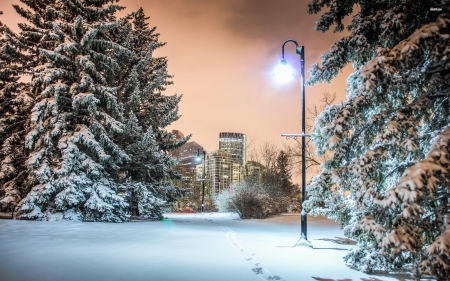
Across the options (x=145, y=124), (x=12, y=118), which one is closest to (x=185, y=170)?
(x=145, y=124)

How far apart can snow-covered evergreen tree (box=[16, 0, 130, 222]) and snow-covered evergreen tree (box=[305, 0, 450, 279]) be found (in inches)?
483

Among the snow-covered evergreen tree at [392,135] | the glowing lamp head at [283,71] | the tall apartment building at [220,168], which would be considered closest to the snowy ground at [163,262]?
the snow-covered evergreen tree at [392,135]

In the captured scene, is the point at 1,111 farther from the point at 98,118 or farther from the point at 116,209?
the point at 116,209

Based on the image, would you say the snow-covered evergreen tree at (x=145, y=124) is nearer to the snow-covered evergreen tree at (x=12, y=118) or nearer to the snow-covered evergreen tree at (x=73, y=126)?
the snow-covered evergreen tree at (x=73, y=126)

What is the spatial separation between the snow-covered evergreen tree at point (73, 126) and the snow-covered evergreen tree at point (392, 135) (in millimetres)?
12278

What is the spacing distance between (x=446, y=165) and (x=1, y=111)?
2278cm

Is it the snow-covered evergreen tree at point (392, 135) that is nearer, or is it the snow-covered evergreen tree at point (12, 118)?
the snow-covered evergreen tree at point (392, 135)

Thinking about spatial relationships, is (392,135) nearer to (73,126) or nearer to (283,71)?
(283,71)

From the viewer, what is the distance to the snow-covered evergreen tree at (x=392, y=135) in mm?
3945

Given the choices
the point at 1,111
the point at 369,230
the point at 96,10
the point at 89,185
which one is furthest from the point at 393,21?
the point at 1,111

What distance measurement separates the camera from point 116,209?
15766mm

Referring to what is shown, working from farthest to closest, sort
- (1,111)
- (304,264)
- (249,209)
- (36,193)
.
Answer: (249,209)
(1,111)
(36,193)
(304,264)

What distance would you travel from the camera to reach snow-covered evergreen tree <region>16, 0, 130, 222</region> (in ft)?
47.8

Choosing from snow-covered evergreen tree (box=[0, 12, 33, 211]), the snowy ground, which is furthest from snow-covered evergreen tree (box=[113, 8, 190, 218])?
the snowy ground
